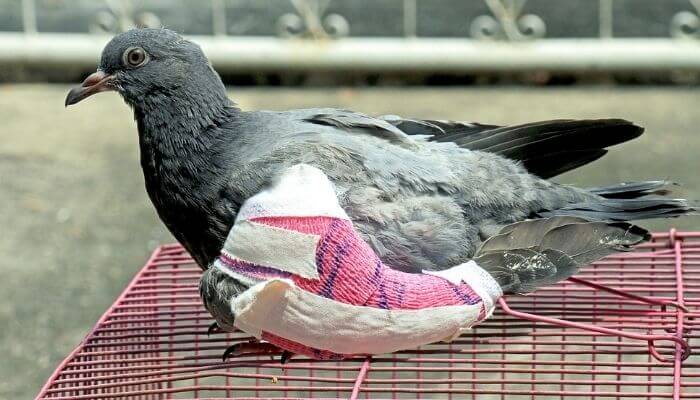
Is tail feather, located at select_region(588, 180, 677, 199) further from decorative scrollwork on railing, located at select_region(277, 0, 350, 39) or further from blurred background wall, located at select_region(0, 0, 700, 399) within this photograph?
decorative scrollwork on railing, located at select_region(277, 0, 350, 39)

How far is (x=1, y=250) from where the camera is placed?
456 centimetres

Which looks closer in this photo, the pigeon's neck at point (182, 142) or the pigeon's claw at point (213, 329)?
the pigeon's neck at point (182, 142)

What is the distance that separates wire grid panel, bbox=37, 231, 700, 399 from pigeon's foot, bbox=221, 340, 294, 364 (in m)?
0.02

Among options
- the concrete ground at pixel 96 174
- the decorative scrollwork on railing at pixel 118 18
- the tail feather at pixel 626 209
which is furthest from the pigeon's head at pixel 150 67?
the decorative scrollwork on railing at pixel 118 18

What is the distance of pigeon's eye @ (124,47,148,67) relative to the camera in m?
2.49

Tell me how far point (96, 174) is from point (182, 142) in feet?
9.68

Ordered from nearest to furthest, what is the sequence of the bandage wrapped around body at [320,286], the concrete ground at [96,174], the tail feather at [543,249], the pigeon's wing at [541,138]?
the bandage wrapped around body at [320,286] → the tail feather at [543,249] → the pigeon's wing at [541,138] → the concrete ground at [96,174]

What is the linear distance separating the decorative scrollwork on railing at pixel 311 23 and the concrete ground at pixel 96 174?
0.32 meters

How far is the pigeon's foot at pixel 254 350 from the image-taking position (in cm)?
252

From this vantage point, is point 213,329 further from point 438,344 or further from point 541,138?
point 541,138

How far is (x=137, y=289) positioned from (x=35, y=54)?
12.1 feet

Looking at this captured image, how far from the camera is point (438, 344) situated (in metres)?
2.87

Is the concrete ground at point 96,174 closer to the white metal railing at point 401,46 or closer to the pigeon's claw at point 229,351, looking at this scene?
the white metal railing at point 401,46

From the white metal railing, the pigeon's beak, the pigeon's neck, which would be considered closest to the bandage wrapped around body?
the pigeon's neck
